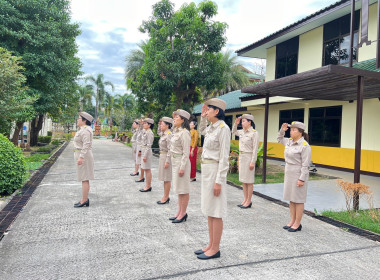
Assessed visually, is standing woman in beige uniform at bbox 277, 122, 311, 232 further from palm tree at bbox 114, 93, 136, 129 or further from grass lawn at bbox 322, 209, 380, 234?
palm tree at bbox 114, 93, 136, 129

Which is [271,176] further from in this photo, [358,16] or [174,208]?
[358,16]

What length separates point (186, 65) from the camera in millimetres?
13836

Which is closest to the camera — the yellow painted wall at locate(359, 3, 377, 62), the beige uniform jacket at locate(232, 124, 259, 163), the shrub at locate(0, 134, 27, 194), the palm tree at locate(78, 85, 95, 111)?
the beige uniform jacket at locate(232, 124, 259, 163)

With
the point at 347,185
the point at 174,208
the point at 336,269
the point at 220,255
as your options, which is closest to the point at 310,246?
the point at 336,269

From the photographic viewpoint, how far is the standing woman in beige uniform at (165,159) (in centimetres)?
578

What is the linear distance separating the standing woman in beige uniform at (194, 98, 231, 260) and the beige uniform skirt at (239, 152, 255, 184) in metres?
2.37

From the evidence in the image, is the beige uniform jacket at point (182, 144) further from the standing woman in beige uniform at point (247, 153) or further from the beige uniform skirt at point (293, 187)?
the beige uniform skirt at point (293, 187)

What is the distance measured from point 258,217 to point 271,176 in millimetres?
4893

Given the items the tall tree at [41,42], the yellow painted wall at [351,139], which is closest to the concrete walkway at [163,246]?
the yellow painted wall at [351,139]

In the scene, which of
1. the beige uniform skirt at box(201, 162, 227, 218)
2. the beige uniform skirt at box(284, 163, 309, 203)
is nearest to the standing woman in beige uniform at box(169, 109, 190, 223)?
the beige uniform skirt at box(201, 162, 227, 218)

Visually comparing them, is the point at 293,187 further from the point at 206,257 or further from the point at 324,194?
the point at 324,194

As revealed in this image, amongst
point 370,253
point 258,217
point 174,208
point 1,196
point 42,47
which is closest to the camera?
point 370,253

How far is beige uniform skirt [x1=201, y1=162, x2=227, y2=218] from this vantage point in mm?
3391

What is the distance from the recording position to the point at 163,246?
378 cm
